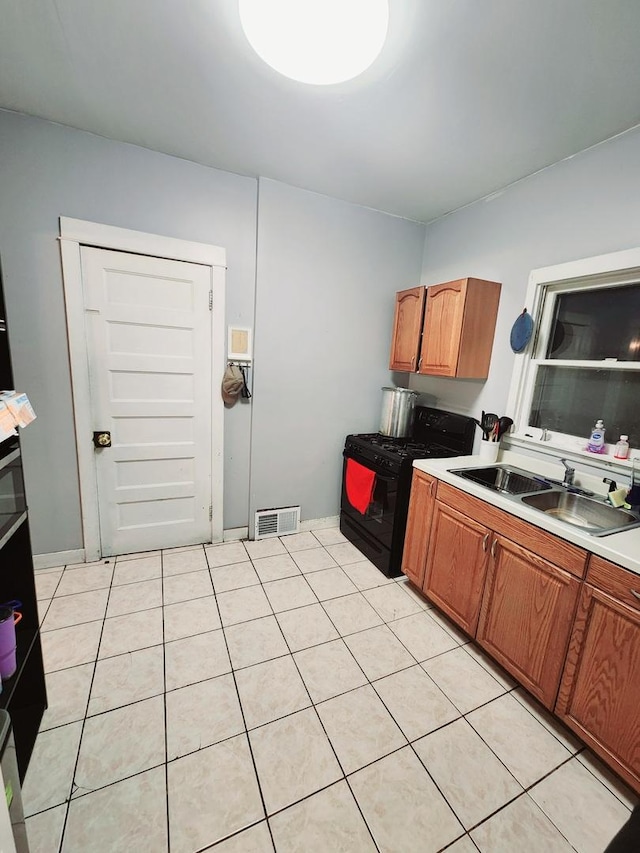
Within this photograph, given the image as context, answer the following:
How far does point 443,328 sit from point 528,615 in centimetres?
178

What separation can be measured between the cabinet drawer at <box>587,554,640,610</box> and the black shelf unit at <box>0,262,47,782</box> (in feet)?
6.67

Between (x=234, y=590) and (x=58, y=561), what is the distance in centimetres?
124

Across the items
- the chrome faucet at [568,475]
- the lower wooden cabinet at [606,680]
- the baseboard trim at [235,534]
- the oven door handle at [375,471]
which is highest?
the chrome faucet at [568,475]

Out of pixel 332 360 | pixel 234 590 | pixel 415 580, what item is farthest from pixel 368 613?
pixel 332 360

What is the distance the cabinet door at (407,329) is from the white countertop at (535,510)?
886 mm

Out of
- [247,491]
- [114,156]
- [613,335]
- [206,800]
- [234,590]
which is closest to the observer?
[206,800]

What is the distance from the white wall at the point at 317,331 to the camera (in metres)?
2.55

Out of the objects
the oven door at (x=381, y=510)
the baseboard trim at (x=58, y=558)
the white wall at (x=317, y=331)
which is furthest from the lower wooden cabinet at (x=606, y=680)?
the baseboard trim at (x=58, y=558)

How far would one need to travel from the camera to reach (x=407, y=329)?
9.18ft

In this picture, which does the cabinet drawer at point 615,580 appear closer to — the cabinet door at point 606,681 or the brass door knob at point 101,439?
the cabinet door at point 606,681

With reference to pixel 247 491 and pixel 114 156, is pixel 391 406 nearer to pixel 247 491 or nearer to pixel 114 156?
pixel 247 491

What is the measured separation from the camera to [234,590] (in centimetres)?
223

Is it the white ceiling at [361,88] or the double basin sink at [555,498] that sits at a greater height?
the white ceiling at [361,88]

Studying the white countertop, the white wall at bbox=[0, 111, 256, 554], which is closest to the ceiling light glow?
the white wall at bbox=[0, 111, 256, 554]
